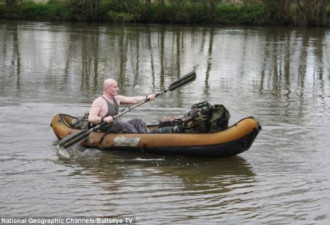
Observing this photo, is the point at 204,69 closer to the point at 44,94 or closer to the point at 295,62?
the point at 295,62

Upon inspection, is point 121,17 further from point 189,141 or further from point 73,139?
point 189,141

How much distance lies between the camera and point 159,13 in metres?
46.2

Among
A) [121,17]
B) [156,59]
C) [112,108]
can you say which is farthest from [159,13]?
[112,108]

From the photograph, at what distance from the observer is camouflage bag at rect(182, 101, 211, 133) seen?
974 centimetres

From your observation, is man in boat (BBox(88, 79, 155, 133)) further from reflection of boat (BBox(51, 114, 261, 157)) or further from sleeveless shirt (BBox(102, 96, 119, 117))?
reflection of boat (BBox(51, 114, 261, 157))

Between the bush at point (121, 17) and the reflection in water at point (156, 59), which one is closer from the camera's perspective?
the reflection in water at point (156, 59)

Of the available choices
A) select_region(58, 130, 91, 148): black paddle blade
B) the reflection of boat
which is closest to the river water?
the reflection of boat

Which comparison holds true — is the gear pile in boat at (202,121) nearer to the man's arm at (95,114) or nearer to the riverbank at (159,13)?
the man's arm at (95,114)

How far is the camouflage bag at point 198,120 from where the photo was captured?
9.74 metres

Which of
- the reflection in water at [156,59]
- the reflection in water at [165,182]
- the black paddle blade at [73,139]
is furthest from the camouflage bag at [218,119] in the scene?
the reflection in water at [156,59]

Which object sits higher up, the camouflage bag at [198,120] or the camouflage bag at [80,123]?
the camouflage bag at [198,120]

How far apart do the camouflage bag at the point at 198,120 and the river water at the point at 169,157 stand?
A: 1.48ft

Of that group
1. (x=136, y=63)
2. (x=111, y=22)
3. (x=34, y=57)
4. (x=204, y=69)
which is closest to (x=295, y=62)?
(x=204, y=69)

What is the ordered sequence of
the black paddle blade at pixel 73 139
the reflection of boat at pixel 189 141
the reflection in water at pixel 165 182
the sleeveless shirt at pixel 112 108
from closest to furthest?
the reflection in water at pixel 165 182 → the reflection of boat at pixel 189 141 → the black paddle blade at pixel 73 139 → the sleeveless shirt at pixel 112 108
